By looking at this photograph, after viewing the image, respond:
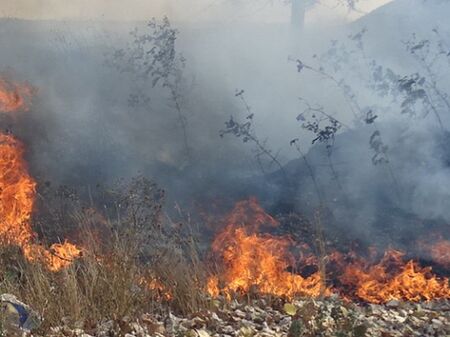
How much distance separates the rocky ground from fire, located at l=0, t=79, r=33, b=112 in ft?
25.3

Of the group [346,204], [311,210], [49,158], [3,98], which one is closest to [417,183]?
[346,204]

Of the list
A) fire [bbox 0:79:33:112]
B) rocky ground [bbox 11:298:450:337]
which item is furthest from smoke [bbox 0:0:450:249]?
rocky ground [bbox 11:298:450:337]

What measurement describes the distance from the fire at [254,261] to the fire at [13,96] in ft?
17.5

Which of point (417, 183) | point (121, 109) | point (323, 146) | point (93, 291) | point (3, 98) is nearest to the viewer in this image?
point (93, 291)

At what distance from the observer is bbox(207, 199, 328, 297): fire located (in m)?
5.21

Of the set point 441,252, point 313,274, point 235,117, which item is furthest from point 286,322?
point 235,117

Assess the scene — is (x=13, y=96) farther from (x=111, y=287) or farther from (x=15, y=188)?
(x=111, y=287)

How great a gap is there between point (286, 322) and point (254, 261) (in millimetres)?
1472

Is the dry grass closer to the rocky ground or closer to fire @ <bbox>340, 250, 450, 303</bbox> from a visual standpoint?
the rocky ground

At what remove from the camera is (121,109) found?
12.0 meters

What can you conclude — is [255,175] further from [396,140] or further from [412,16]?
[412,16]

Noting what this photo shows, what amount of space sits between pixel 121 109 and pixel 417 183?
652cm

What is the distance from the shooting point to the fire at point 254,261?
5211 millimetres

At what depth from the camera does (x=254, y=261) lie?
5.90 meters
